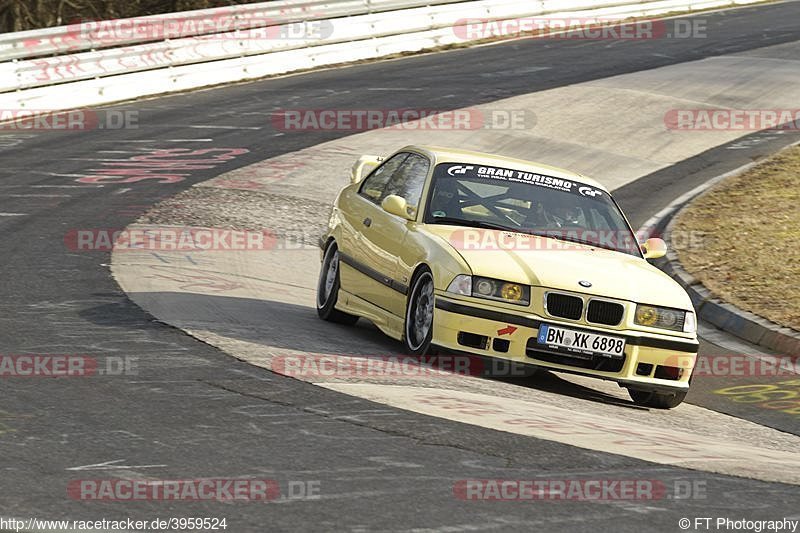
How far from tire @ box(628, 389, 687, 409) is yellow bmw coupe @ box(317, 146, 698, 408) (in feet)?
0.04

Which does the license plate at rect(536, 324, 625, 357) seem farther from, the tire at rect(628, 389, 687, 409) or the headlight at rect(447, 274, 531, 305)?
the tire at rect(628, 389, 687, 409)

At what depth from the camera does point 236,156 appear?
63.9 feet

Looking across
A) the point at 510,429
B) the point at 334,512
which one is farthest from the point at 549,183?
the point at 334,512

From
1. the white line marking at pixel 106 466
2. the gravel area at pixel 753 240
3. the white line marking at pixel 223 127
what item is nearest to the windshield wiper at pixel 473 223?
the gravel area at pixel 753 240

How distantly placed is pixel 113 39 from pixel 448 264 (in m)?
15.6

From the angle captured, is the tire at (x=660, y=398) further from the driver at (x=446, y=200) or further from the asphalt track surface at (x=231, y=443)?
the driver at (x=446, y=200)

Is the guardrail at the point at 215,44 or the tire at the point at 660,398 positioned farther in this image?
the guardrail at the point at 215,44

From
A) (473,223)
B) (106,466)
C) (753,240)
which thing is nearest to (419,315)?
(473,223)

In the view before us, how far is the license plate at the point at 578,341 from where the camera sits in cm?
922

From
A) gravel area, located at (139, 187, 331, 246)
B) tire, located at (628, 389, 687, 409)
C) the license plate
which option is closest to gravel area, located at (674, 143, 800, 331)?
tire, located at (628, 389, 687, 409)

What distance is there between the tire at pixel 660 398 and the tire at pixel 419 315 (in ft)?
4.92

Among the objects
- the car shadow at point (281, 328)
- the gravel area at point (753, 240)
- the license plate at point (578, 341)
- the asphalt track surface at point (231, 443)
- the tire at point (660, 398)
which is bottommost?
the gravel area at point (753, 240)

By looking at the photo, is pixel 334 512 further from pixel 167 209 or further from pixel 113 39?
pixel 113 39

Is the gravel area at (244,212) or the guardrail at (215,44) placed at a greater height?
the guardrail at (215,44)
